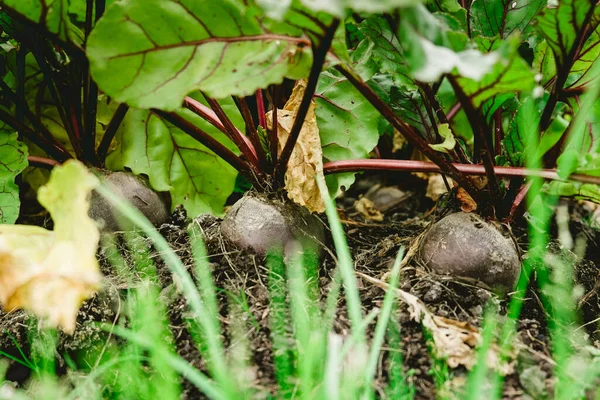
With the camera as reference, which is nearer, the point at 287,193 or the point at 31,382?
the point at 31,382

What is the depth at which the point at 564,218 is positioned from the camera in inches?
64.0

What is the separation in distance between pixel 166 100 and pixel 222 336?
16.6 inches

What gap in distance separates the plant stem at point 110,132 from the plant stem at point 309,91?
411 mm

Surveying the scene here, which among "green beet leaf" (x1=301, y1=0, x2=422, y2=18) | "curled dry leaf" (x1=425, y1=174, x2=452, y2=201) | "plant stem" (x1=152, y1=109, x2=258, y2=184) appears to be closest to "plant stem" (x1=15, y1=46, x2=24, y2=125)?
"plant stem" (x1=152, y1=109, x2=258, y2=184)

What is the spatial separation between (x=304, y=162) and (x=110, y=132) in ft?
1.68

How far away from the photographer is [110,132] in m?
1.30

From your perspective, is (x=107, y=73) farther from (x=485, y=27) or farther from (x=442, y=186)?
(x=442, y=186)

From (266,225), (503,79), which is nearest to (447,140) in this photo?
(503,79)

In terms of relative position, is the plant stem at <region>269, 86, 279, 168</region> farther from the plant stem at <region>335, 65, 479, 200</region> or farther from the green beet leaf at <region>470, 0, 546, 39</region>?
the green beet leaf at <region>470, 0, 546, 39</region>

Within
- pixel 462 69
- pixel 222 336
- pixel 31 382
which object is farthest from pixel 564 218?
A: pixel 31 382

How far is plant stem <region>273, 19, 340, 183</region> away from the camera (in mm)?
855

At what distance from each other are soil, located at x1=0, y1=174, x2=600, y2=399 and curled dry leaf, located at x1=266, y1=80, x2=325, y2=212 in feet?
0.48

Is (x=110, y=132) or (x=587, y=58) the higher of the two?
(x=587, y=58)

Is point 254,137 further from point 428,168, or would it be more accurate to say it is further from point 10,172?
point 10,172
